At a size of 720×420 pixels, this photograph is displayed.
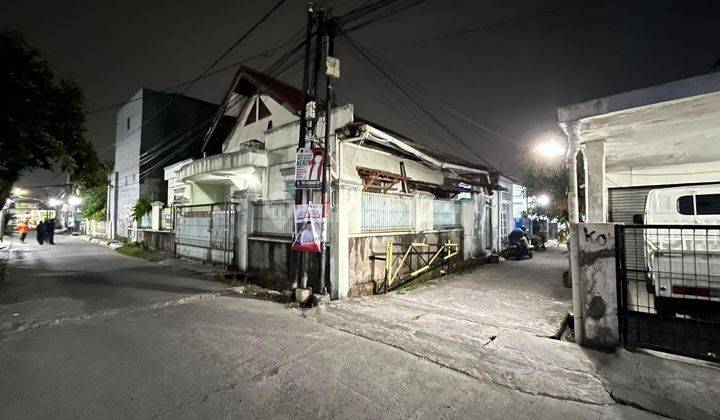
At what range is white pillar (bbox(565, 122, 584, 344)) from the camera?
4.28 metres

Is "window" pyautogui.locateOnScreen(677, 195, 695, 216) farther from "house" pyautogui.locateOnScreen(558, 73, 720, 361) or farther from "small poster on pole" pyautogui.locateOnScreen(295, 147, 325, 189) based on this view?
"small poster on pole" pyautogui.locateOnScreen(295, 147, 325, 189)

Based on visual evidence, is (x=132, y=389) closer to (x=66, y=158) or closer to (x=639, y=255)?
(x=66, y=158)

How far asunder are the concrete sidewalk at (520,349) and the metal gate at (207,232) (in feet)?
18.3

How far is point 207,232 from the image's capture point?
11328 mm

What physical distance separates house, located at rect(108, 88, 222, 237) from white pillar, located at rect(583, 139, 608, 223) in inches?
900

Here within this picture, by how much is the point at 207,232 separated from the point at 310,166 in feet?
22.6

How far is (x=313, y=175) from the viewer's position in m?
6.51

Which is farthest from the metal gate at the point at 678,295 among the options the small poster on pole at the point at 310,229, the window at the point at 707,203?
the small poster on pole at the point at 310,229

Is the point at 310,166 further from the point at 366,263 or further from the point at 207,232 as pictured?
the point at 207,232

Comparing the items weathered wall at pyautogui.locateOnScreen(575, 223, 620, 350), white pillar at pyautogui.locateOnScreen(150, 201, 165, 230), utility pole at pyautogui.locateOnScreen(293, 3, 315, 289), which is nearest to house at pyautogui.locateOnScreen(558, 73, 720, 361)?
weathered wall at pyautogui.locateOnScreen(575, 223, 620, 350)

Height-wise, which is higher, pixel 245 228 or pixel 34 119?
pixel 34 119

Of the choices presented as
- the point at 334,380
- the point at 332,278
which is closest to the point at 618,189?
the point at 332,278

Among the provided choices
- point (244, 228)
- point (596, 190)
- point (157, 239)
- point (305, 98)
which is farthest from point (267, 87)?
point (596, 190)

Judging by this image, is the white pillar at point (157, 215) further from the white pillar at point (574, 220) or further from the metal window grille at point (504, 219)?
the metal window grille at point (504, 219)
